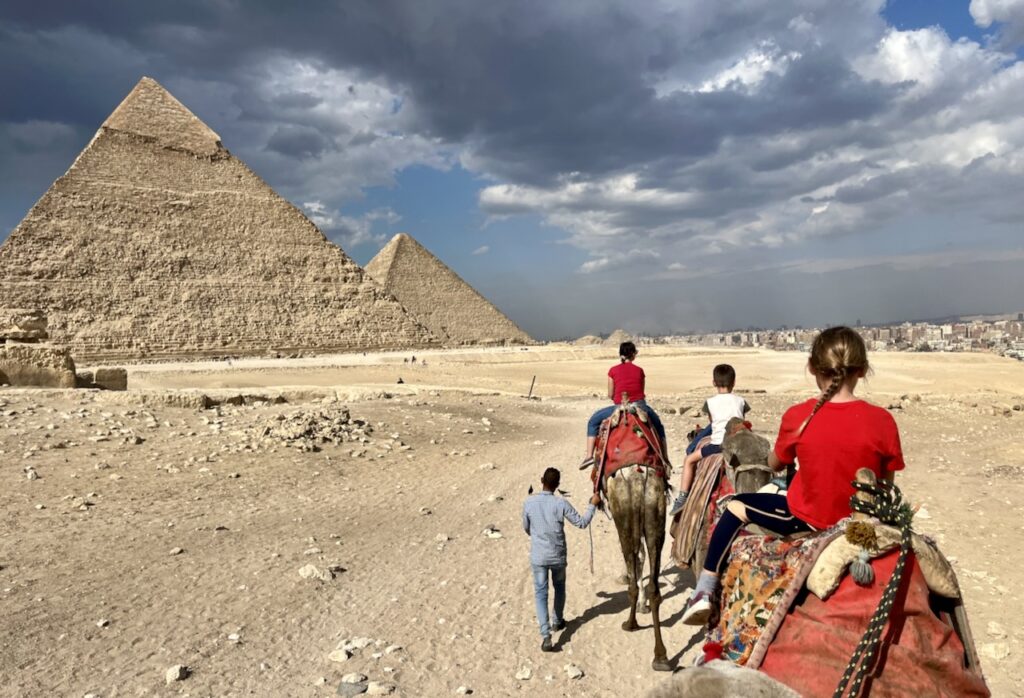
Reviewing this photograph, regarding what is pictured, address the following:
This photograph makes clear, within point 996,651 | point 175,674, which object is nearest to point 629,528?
point 996,651

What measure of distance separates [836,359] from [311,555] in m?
4.49

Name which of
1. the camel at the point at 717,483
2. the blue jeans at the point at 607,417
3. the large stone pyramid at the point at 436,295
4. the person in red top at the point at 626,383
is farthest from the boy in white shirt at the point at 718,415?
the large stone pyramid at the point at 436,295

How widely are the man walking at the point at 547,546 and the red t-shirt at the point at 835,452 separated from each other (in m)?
1.98

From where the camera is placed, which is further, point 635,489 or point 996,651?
point 635,489

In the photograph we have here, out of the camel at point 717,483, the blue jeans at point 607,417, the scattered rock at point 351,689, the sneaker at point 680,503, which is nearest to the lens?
the scattered rock at point 351,689

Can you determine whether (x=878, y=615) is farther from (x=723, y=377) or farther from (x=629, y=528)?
(x=723, y=377)

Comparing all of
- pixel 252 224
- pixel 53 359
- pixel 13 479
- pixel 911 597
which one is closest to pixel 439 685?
pixel 911 597

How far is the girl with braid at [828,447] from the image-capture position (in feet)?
6.88

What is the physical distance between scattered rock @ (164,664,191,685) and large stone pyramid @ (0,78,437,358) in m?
68.3

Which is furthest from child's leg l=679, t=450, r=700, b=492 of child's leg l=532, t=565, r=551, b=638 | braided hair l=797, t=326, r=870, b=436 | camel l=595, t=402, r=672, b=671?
braided hair l=797, t=326, r=870, b=436

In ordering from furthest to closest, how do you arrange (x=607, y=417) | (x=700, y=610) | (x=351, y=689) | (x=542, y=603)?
(x=607, y=417) → (x=542, y=603) → (x=351, y=689) → (x=700, y=610)

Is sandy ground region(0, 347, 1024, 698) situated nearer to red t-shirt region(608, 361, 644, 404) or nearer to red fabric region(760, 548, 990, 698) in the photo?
red t-shirt region(608, 361, 644, 404)

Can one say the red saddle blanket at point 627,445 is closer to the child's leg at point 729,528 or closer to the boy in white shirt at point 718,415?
the boy in white shirt at point 718,415

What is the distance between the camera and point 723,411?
425 centimetres
